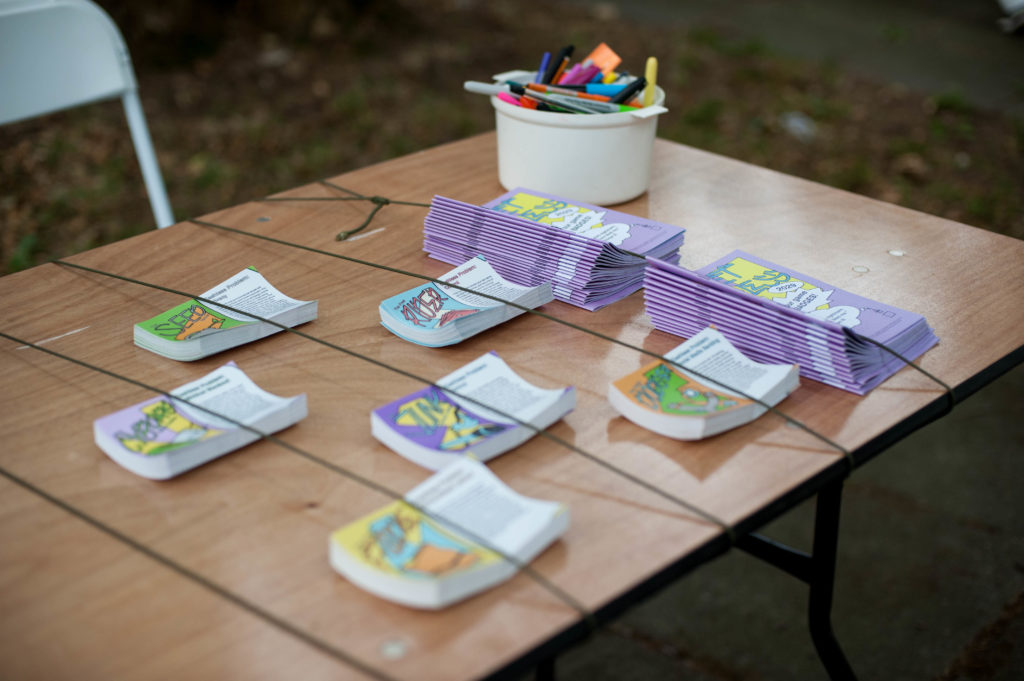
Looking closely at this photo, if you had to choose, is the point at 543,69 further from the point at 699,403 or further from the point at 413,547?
the point at 413,547

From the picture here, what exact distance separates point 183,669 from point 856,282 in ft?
2.43

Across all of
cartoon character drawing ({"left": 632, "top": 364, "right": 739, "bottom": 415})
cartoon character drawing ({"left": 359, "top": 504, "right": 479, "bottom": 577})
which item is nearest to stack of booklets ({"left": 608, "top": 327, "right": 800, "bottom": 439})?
cartoon character drawing ({"left": 632, "top": 364, "right": 739, "bottom": 415})

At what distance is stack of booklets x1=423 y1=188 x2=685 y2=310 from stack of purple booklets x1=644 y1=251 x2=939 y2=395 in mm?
69

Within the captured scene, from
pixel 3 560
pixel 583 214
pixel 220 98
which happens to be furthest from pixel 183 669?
pixel 220 98

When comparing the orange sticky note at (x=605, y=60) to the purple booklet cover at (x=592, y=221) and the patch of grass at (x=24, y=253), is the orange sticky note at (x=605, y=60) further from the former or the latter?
the patch of grass at (x=24, y=253)

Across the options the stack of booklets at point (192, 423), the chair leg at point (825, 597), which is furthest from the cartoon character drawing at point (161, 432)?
the chair leg at point (825, 597)

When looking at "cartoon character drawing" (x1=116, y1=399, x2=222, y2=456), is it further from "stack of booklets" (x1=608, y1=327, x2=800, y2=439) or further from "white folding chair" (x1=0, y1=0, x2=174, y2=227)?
"white folding chair" (x1=0, y1=0, x2=174, y2=227)

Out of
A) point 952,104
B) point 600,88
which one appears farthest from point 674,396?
point 952,104

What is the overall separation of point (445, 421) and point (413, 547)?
14 centimetres

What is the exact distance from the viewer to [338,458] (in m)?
0.69

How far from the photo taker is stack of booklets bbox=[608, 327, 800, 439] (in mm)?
699

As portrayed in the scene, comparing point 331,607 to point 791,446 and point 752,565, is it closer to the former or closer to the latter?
point 791,446

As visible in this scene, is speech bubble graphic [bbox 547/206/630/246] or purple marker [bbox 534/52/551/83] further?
purple marker [bbox 534/52/551/83]

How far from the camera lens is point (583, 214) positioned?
102 centimetres
